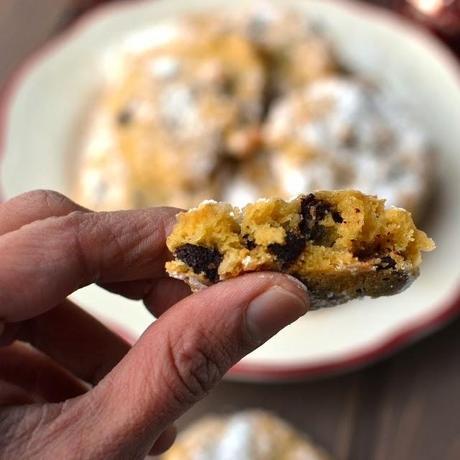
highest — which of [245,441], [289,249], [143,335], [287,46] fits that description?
[287,46]

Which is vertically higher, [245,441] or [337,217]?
[337,217]

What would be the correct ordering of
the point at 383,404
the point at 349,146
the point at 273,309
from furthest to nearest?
the point at 349,146
the point at 383,404
the point at 273,309

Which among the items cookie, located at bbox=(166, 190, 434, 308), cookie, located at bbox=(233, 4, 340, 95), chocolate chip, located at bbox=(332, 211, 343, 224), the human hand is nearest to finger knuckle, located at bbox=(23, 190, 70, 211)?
the human hand

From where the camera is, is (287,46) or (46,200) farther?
(287,46)

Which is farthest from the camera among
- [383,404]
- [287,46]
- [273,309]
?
[287,46]

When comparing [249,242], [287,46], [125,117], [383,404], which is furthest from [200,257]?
[287,46]

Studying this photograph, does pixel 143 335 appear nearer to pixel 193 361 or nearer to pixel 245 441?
pixel 193 361
